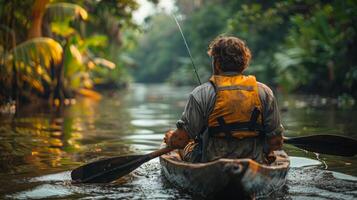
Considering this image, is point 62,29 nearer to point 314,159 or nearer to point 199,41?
point 314,159

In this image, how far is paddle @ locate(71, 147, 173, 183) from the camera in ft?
20.3

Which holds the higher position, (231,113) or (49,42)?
(49,42)

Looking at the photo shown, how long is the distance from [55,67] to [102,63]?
4.95m

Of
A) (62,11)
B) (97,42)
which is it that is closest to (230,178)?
(62,11)

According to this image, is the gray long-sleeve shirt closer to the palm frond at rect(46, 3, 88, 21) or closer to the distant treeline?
the palm frond at rect(46, 3, 88, 21)

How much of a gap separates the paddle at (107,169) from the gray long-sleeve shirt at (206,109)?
0.80 metres

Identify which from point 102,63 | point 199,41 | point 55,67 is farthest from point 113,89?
point 55,67

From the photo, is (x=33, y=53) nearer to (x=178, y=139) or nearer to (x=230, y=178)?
(x=178, y=139)

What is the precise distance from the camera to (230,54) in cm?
554

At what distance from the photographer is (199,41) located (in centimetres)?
4869

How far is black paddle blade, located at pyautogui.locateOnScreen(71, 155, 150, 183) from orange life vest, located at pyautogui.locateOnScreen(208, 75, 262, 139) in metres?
1.12

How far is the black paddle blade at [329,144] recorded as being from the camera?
669 centimetres

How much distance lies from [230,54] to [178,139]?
1.02 meters

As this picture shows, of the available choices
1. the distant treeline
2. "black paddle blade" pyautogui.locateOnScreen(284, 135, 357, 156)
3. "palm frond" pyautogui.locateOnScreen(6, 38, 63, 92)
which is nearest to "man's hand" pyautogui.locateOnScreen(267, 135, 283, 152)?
"black paddle blade" pyautogui.locateOnScreen(284, 135, 357, 156)
